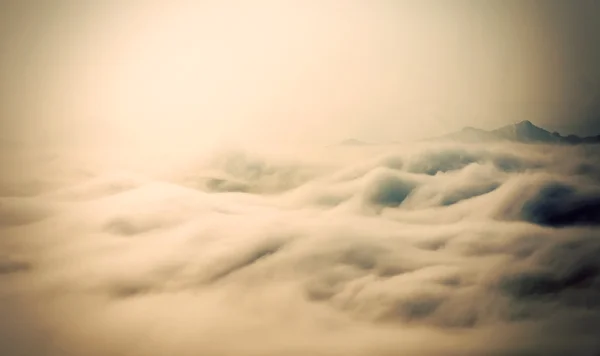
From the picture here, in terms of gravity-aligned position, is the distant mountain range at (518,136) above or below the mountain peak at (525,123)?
below

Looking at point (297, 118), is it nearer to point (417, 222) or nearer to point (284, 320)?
point (417, 222)

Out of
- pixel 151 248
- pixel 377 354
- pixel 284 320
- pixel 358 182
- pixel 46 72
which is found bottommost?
pixel 377 354

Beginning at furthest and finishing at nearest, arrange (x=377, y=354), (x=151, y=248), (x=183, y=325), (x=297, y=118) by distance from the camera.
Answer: (x=297, y=118) < (x=151, y=248) < (x=183, y=325) < (x=377, y=354)

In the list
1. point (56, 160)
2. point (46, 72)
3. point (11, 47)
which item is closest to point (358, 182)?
point (56, 160)

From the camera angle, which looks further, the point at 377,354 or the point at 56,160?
the point at 56,160

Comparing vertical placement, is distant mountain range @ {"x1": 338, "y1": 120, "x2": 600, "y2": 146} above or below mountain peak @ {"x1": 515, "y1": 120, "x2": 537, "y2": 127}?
below

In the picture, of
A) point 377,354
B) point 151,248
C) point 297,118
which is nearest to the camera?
point 377,354

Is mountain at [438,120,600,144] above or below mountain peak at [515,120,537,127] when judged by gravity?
below

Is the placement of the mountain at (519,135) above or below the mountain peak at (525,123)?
below
